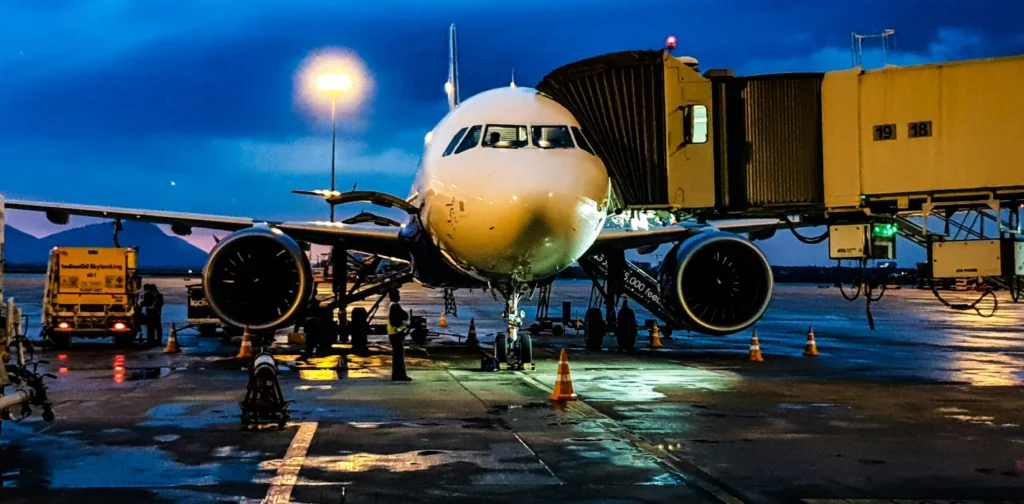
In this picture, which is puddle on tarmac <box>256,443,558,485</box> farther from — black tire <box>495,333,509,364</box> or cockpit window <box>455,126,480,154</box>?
black tire <box>495,333,509,364</box>

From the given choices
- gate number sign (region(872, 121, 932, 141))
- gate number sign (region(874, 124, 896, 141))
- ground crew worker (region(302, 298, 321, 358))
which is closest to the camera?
gate number sign (region(872, 121, 932, 141))

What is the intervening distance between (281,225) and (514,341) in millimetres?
6561

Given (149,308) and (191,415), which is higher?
(149,308)

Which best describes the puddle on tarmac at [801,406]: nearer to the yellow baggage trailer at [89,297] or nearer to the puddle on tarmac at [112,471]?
the puddle on tarmac at [112,471]

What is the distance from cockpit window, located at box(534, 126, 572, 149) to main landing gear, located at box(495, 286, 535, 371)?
2.40 metres

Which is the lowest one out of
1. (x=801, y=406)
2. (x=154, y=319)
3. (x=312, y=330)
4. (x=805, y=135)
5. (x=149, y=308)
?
(x=801, y=406)

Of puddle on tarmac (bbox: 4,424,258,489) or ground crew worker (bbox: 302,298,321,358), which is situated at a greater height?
ground crew worker (bbox: 302,298,321,358)

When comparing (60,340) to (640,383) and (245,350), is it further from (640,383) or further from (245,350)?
(640,383)

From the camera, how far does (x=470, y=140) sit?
14406 millimetres

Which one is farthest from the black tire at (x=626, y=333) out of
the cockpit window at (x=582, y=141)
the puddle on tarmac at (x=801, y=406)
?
the puddle on tarmac at (x=801, y=406)

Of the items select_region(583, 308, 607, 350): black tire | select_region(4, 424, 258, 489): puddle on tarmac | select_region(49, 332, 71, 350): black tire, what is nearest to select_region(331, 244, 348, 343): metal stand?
select_region(583, 308, 607, 350): black tire

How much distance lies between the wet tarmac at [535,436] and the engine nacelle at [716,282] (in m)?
1.04

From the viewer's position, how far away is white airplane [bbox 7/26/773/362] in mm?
13453

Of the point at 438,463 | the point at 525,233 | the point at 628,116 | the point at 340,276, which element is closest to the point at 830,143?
the point at 628,116
